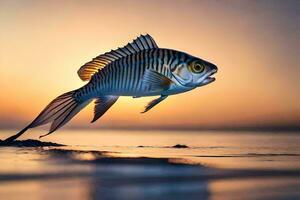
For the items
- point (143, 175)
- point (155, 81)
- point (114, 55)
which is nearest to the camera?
point (155, 81)

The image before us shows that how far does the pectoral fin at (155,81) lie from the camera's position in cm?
219

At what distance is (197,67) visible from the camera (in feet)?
7.72

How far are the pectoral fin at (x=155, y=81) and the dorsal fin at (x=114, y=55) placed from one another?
306mm

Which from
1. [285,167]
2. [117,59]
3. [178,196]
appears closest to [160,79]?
[117,59]

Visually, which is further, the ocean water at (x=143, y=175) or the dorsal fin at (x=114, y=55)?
the ocean water at (x=143, y=175)

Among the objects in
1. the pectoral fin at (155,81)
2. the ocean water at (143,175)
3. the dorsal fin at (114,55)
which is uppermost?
the dorsal fin at (114,55)

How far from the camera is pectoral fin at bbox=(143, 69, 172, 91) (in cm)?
219

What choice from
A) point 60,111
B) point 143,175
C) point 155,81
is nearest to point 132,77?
point 155,81

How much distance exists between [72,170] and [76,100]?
1.76 m

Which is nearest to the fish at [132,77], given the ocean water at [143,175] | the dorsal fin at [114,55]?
the dorsal fin at [114,55]

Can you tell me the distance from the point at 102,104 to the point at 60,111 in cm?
23

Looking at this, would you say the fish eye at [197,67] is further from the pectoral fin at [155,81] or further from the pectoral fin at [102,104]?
the pectoral fin at [102,104]

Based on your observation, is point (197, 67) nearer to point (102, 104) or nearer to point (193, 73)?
point (193, 73)

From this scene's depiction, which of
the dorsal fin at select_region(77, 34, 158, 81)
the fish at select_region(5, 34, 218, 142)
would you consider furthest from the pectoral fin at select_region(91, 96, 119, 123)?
the dorsal fin at select_region(77, 34, 158, 81)
